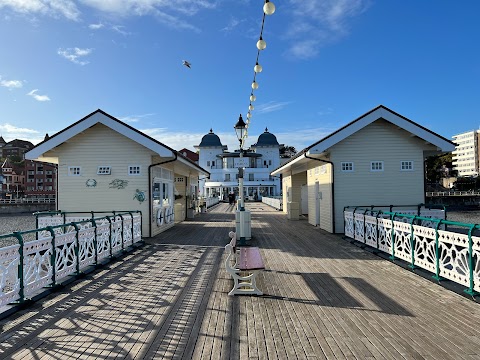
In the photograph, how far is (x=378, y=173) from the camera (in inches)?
511

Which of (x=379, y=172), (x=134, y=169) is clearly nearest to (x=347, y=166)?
(x=379, y=172)

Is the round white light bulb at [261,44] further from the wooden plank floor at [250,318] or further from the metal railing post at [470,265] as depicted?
the metal railing post at [470,265]

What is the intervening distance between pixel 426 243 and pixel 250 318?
166 inches

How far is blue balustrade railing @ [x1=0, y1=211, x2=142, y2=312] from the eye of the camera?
500cm

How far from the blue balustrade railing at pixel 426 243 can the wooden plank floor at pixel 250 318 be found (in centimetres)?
35

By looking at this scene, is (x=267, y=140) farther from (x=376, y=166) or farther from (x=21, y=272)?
→ (x=21, y=272)

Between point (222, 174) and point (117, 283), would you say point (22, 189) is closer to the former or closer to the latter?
point (222, 174)

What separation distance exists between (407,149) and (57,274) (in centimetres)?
1247

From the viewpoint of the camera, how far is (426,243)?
6652mm

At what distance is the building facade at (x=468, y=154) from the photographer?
11706 centimetres

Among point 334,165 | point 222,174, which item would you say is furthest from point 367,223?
point 222,174

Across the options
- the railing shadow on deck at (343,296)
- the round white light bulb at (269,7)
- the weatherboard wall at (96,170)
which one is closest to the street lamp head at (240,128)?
the weatherboard wall at (96,170)

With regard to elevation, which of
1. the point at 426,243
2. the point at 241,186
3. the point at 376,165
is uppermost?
the point at 376,165

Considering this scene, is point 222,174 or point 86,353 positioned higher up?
point 222,174
